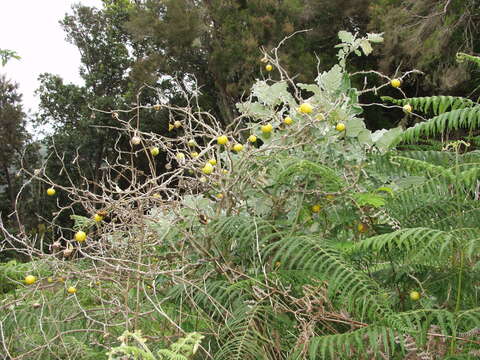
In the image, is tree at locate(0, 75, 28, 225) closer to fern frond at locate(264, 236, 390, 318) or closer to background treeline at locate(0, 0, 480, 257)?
background treeline at locate(0, 0, 480, 257)

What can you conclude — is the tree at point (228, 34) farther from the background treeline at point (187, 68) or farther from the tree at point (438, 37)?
the tree at point (438, 37)

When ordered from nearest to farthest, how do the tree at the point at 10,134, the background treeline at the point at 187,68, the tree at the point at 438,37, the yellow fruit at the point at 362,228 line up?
the yellow fruit at the point at 362,228
the tree at the point at 438,37
the background treeline at the point at 187,68
the tree at the point at 10,134

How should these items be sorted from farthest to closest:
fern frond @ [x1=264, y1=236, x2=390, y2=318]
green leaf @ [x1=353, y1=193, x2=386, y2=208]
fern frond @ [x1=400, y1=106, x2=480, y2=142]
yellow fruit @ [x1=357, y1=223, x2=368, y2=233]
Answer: yellow fruit @ [x1=357, y1=223, x2=368, y2=233] → fern frond @ [x1=400, y1=106, x2=480, y2=142] → green leaf @ [x1=353, y1=193, x2=386, y2=208] → fern frond @ [x1=264, y1=236, x2=390, y2=318]

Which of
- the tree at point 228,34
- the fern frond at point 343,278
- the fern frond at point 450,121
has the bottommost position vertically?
the fern frond at point 343,278

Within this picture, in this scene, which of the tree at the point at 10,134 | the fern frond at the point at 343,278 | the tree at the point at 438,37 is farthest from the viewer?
the tree at the point at 10,134

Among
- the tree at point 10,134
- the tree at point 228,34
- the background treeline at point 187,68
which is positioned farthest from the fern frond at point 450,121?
the tree at point 10,134

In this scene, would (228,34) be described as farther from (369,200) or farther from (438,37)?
(369,200)

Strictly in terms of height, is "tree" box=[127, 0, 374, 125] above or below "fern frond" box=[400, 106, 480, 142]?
above

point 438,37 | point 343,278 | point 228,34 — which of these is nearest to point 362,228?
point 343,278

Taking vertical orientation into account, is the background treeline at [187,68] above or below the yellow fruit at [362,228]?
above

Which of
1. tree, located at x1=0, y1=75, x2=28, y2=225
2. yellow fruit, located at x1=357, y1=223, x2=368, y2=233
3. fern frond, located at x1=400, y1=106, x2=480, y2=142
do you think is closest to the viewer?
fern frond, located at x1=400, y1=106, x2=480, y2=142

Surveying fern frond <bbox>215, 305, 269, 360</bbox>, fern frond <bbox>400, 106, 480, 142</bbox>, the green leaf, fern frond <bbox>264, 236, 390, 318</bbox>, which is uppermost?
fern frond <bbox>400, 106, 480, 142</bbox>

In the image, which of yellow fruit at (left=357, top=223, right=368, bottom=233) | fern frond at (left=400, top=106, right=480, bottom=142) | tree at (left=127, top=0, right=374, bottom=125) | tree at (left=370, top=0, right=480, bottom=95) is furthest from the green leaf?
tree at (left=127, top=0, right=374, bottom=125)

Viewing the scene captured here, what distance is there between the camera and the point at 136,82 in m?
13.7
